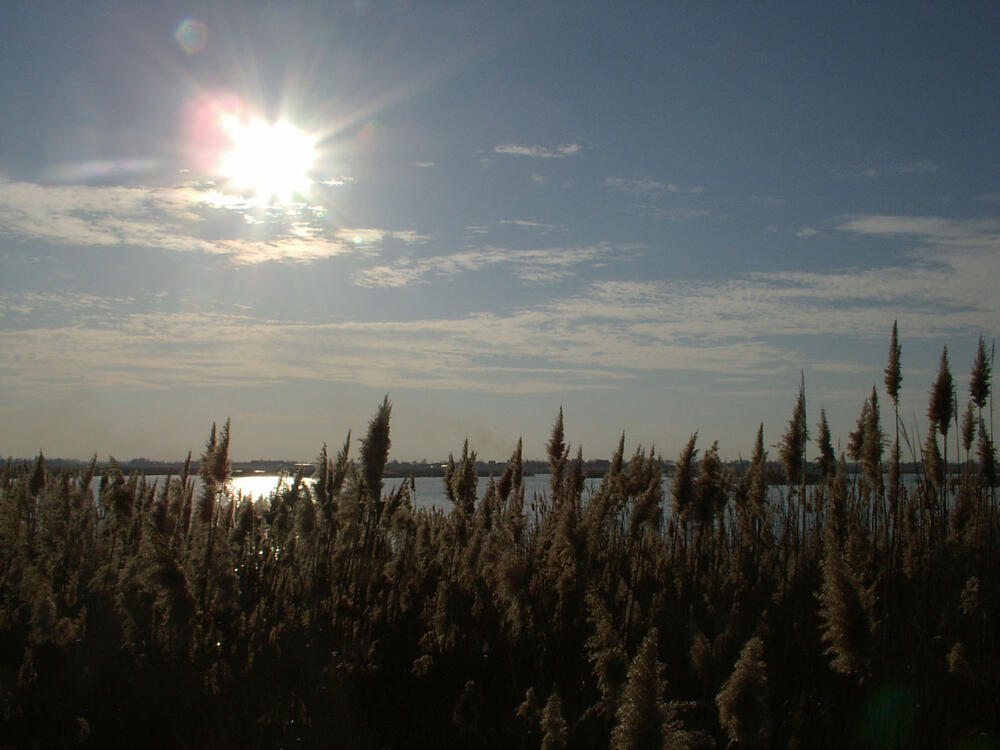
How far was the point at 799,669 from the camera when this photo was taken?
4566 millimetres

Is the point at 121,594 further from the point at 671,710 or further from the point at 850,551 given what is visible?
the point at 850,551

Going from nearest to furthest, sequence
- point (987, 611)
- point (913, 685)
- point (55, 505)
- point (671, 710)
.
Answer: point (671, 710), point (913, 685), point (987, 611), point (55, 505)

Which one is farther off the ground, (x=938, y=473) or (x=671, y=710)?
(x=938, y=473)

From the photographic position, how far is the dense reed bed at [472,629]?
3.73 meters

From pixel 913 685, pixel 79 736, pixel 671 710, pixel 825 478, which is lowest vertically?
pixel 79 736

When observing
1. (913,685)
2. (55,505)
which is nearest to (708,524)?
(913,685)

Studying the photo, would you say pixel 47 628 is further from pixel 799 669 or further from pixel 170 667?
pixel 799 669

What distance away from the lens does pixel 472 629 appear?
5.11 m

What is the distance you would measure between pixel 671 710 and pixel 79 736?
9.40 feet

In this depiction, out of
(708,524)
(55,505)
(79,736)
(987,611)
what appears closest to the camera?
(79,736)

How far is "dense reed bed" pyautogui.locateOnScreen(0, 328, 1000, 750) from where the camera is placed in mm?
3734

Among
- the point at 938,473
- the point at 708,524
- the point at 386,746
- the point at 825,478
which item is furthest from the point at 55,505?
the point at 938,473

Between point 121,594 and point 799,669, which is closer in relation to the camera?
point 799,669

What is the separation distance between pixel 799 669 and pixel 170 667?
12.2 feet
